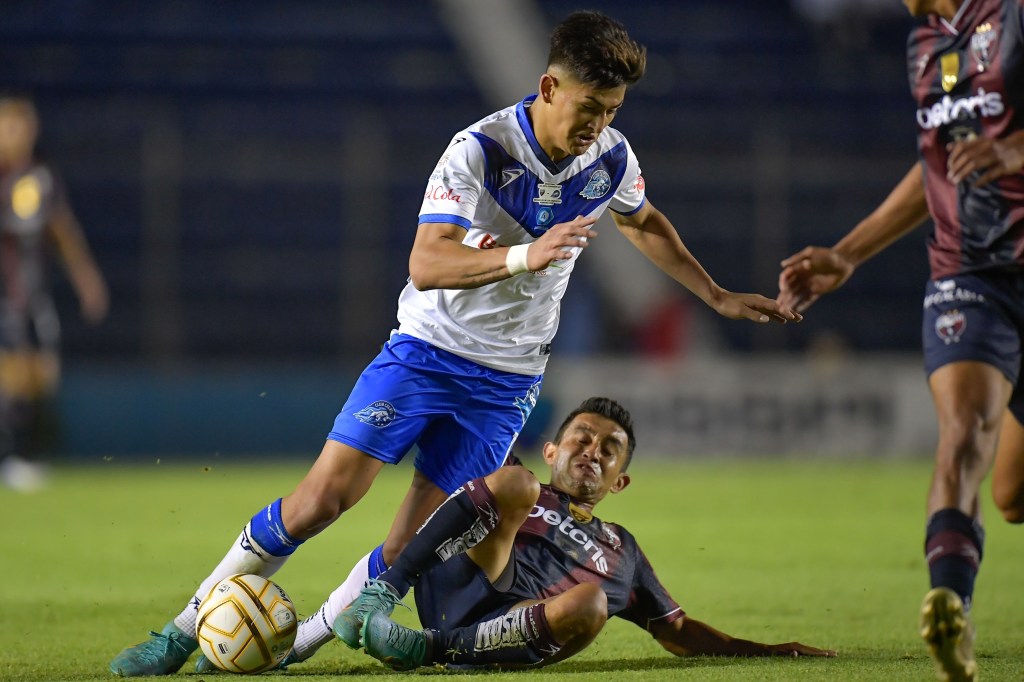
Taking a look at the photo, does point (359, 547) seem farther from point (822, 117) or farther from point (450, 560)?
point (822, 117)

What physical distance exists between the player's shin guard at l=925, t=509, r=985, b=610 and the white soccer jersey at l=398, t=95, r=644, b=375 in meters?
1.48

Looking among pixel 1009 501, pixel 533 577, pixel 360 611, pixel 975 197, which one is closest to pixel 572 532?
pixel 533 577

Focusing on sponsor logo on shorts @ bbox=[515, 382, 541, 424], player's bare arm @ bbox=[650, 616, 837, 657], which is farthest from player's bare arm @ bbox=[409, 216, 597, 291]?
player's bare arm @ bbox=[650, 616, 837, 657]

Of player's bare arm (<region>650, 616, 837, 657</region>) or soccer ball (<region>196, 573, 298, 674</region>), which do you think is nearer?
soccer ball (<region>196, 573, 298, 674</region>)

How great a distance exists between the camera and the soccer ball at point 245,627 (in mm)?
4516

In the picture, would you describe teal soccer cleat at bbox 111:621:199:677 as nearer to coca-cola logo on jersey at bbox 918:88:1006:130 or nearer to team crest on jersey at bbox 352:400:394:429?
team crest on jersey at bbox 352:400:394:429

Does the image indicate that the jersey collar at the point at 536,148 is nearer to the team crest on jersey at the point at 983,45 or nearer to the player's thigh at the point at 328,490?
the player's thigh at the point at 328,490

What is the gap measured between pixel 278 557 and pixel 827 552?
4.51 m

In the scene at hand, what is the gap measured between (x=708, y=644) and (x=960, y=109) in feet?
6.56

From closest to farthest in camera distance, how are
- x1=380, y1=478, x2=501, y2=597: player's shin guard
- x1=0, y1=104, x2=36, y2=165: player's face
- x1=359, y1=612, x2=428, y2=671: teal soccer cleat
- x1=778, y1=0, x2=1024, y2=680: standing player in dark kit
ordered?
x1=778, y1=0, x2=1024, y2=680: standing player in dark kit
x1=359, y1=612, x2=428, y2=671: teal soccer cleat
x1=380, y1=478, x2=501, y2=597: player's shin guard
x1=0, y1=104, x2=36, y2=165: player's face

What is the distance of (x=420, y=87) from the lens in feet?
63.3

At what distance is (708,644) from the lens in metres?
4.91

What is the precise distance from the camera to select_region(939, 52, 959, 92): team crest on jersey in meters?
4.68

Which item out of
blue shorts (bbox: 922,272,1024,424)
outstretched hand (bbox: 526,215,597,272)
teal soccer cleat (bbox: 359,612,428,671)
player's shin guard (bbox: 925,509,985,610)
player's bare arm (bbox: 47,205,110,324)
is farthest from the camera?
player's bare arm (bbox: 47,205,110,324)
